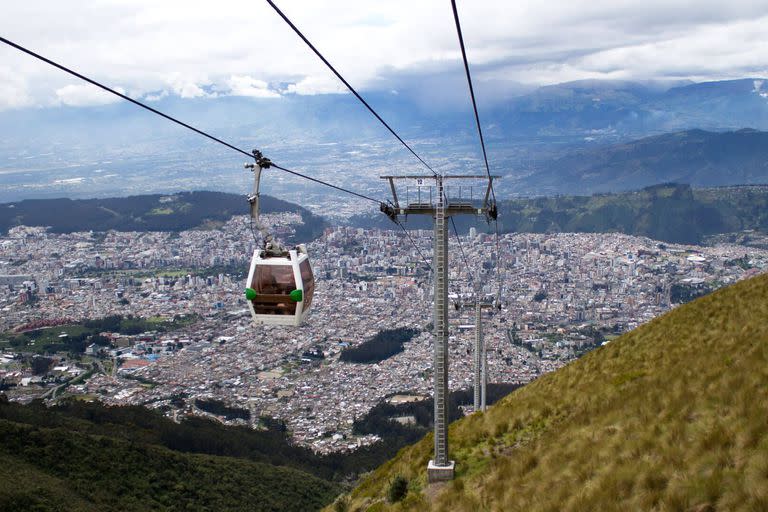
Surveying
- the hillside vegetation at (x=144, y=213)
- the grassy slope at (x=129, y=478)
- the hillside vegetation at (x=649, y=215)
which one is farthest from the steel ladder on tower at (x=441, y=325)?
the hillside vegetation at (x=649, y=215)

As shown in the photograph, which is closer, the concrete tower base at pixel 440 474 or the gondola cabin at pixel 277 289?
the gondola cabin at pixel 277 289

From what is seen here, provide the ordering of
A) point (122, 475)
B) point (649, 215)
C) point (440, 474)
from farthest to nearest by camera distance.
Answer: point (649, 215)
point (122, 475)
point (440, 474)

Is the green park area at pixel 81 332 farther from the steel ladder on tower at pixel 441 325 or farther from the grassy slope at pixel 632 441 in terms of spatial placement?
the steel ladder on tower at pixel 441 325

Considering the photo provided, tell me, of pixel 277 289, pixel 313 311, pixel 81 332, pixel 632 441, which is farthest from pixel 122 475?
pixel 313 311

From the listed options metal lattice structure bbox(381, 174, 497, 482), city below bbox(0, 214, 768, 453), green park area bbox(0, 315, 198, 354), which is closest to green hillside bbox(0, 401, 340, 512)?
city below bbox(0, 214, 768, 453)

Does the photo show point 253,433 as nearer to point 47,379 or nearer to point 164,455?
point 164,455

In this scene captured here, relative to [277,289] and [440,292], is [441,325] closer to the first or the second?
[440,292]
